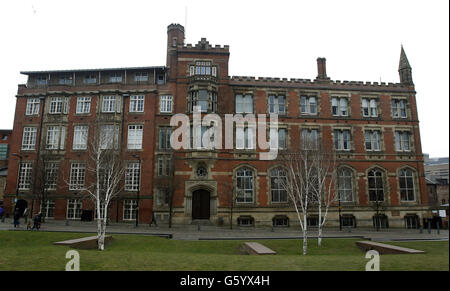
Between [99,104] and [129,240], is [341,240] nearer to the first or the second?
[129,240]

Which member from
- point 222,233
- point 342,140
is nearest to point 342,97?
point 342,140

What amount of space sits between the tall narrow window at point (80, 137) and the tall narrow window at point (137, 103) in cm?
615

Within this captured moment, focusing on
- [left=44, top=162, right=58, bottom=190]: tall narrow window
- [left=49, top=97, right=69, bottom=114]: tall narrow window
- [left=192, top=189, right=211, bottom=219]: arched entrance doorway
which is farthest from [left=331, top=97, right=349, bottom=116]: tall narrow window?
[left=44, top=162, right=58, bottom=190]: tall narrow window

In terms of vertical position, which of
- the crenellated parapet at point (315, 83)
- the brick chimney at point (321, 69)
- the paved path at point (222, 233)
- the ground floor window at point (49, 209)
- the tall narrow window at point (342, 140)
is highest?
the brick chimney at point (321, 69)

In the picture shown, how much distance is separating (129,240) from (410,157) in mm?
35045

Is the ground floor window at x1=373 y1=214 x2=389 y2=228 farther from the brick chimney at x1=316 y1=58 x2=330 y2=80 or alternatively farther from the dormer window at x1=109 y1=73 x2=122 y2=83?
the dormer window at x1=109 y1=73 x2=122 y2=83

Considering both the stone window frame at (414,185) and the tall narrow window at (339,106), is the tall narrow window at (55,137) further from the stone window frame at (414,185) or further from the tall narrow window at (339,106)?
the stone window frame at (414,185)

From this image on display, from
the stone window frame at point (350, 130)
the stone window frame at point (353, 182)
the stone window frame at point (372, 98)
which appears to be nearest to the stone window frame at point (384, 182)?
the stone window frame at point (353, 182)

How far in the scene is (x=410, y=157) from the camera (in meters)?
37.2

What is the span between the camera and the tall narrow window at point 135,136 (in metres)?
35.6

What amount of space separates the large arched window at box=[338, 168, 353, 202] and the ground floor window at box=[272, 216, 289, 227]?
7319mm

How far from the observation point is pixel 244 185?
3450 centimetres

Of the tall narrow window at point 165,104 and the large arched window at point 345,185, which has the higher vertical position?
the tall narrow window at point 165,104
